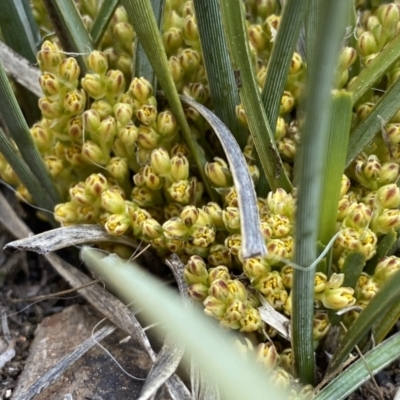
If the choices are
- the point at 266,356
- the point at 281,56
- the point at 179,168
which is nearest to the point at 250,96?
the point at 281,56

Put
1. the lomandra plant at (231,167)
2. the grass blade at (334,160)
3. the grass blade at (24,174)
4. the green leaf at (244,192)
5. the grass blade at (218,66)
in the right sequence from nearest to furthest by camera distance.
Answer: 1. the green leaf at (244,192)
2. the grass blade at (334,160)
3. the lomandra plant at (231,167)
4. the grass blade at (218,66)
5. the grass blade at (24,174)

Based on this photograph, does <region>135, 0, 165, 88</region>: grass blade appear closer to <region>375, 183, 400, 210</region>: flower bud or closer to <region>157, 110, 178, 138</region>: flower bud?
<region>157, 110, 178, 138</region>: flower bud

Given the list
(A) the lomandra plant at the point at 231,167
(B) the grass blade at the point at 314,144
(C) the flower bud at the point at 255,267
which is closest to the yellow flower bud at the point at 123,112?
(A) the lomandra plant at the point at 231,167

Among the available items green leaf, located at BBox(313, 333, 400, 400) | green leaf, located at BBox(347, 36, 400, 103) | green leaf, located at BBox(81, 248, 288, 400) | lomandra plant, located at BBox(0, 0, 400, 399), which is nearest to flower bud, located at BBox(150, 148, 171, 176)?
lomandra plant, located at BBox(0, 0, 400, 399)

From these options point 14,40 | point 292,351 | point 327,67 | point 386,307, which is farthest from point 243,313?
point 14,40

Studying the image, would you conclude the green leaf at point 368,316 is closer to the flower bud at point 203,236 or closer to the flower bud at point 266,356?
the flower bud at point 266,356

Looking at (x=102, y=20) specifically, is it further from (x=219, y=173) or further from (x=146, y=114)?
(x=219, y=173)

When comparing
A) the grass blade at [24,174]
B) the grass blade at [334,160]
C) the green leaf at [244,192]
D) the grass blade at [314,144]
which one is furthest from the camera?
the grass blade at [24,174]
